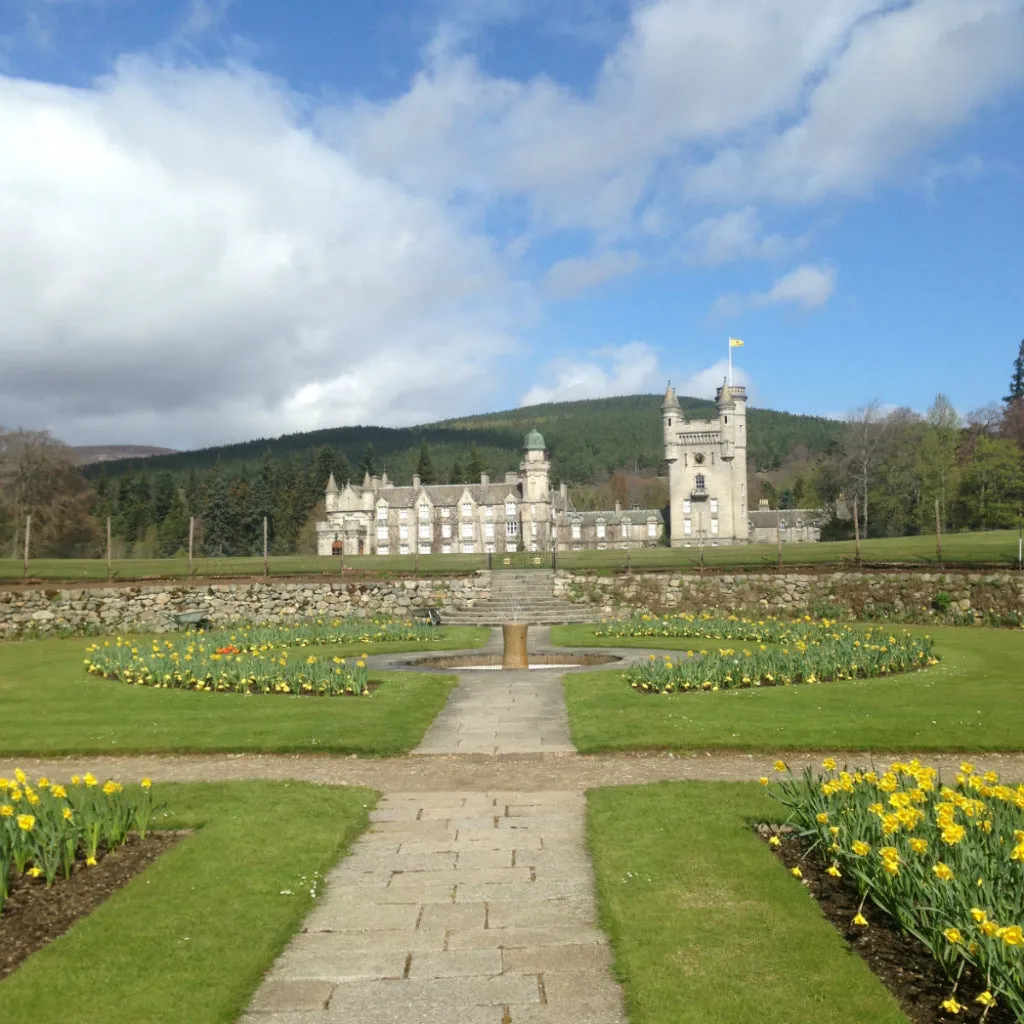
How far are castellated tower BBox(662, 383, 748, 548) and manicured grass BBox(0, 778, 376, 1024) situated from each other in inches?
3426

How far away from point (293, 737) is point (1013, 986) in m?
9.34

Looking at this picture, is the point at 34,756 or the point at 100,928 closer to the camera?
the point at 100,928

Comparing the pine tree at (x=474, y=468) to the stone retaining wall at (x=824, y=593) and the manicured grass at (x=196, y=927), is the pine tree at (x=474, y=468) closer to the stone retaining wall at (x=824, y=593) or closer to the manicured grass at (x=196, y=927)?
the stone retaining wall at (x=824, y=593)

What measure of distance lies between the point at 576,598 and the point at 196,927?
28.9 meters

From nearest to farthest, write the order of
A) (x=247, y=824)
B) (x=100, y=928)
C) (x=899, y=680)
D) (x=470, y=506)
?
1. (x=100, y=928)
2. (x=247, y=824)
3. (x=899, y=680)
4. (x=470, y=506)

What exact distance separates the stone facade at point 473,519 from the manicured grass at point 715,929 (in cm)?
8994

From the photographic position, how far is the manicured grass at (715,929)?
188 inches

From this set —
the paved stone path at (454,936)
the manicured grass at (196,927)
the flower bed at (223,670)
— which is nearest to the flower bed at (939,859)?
the paved stone path at (454,936)

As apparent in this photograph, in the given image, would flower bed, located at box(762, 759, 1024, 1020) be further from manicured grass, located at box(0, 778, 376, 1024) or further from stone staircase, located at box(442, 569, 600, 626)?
stone staircase, located at box(442, 569, 600, 626)

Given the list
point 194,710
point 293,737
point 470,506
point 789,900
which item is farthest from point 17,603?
point 470,506

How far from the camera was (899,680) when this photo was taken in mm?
15633

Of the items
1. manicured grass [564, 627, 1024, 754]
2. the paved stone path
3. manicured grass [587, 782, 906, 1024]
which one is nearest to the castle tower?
manicured grass [564, 627, 1024, 754]

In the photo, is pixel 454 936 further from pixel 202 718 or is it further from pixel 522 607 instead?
pixel 522 607

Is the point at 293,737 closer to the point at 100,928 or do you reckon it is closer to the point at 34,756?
the point at 34,756
